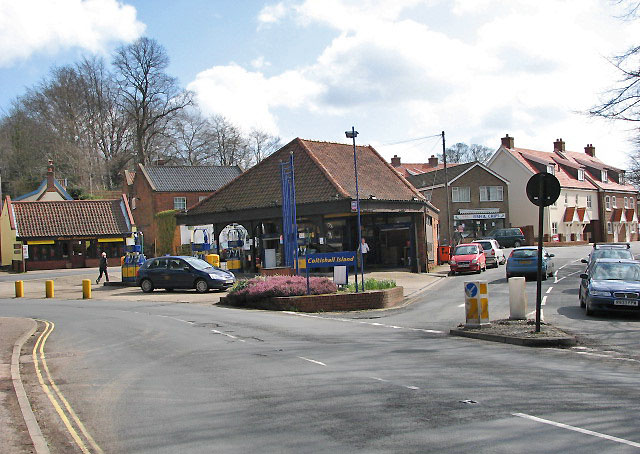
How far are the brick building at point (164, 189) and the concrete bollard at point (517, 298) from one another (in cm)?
4886

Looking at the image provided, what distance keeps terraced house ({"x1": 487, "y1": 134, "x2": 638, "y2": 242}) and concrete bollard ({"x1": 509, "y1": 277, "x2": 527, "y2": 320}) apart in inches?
2060

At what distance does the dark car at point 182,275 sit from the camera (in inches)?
1110

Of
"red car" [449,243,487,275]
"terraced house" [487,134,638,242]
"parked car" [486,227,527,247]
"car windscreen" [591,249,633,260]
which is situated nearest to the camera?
"car windscreen" [591,249,633,260]

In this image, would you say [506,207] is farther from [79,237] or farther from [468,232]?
[79,237]

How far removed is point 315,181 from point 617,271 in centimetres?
1989

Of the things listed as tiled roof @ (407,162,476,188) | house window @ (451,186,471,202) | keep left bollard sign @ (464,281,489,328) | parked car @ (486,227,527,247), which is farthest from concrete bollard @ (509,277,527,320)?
house window @ (451,186,471,202)

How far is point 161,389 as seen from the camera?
8.89 metres

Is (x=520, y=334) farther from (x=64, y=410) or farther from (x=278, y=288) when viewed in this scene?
(x=278, y=288)

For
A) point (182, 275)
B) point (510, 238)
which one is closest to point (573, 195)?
point (510, 238)

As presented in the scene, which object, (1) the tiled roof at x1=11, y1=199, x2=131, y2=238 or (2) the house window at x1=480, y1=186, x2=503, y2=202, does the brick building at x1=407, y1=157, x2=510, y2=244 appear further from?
(1) the tiled roof at x1=11, y1=199, x2=131, y2=238

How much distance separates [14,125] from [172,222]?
93.5 ft

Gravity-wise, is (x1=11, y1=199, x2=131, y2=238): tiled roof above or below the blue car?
above

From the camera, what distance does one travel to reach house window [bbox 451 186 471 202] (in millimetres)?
62759

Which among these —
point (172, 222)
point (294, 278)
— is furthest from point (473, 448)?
point (172, 222)
